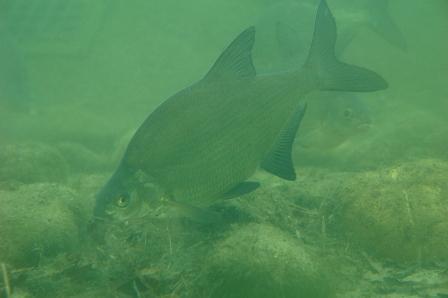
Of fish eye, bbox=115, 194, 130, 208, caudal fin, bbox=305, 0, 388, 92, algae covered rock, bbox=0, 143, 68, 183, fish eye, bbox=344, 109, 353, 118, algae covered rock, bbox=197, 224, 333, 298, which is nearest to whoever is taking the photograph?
algae covered rock, bbox=197, 224, 333, 298

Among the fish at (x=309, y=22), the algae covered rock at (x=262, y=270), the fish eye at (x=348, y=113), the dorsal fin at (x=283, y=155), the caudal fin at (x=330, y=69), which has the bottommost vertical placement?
the algae covered rock at (x=262, y=270)

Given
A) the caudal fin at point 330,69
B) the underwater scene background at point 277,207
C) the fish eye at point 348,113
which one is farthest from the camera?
the fish eye at point 348,113

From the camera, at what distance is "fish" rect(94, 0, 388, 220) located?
3434mm

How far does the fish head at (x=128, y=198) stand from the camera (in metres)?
3.38

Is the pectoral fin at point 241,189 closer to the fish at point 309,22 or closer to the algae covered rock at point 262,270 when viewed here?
the algae covered rock at point 262,270

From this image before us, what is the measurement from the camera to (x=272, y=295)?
9.71 ft

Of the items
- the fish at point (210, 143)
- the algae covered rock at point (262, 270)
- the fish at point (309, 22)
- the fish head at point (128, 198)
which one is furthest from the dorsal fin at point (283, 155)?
the fish at point (309, 22)

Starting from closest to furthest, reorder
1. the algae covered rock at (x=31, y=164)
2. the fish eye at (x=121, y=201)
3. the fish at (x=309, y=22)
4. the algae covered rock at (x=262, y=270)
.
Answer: the algae covered rock at (x=262, y=270) < the fish eye at (x=121, y=201) < the algae covered rock at (x=31, y=164) < the fish at (x=309, y=22)

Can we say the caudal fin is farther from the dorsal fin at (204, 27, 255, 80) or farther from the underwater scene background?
the underwater scene background

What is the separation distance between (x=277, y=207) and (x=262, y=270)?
46.2 inches

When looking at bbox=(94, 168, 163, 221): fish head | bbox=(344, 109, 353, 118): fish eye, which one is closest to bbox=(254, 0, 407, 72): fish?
bbox=(344, 109, 353, 118): fish eye

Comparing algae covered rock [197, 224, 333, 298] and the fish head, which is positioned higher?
the fish head

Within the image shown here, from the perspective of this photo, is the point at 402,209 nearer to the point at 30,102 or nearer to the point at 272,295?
the point at 272,295

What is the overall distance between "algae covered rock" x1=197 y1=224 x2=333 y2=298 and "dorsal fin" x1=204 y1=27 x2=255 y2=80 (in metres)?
1.40
